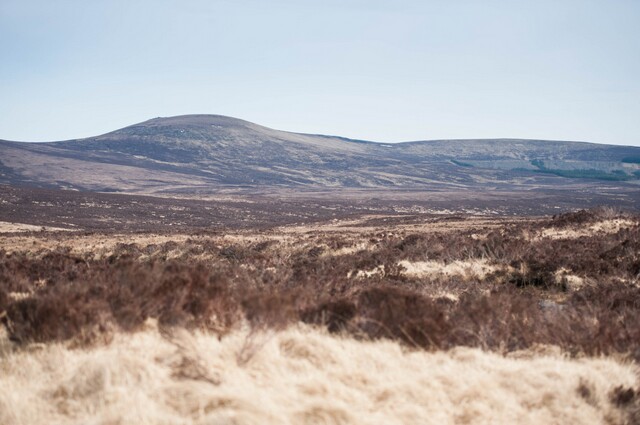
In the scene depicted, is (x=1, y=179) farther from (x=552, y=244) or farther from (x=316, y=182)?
(x=552, y=244)

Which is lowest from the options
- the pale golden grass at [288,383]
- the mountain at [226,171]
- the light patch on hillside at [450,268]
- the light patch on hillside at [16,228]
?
the light patch on hillside at [16,228]

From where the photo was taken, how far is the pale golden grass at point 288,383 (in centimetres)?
420

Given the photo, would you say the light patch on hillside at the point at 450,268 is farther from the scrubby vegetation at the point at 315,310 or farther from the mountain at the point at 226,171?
the mountain at the point at 226,171

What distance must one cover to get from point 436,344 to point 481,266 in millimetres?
8425

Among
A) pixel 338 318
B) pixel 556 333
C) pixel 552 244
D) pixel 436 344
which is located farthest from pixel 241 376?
pixel 552 244

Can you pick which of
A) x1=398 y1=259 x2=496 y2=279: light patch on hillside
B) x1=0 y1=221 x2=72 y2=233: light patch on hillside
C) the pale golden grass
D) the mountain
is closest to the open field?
the pale golden grass

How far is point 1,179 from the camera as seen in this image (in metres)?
109

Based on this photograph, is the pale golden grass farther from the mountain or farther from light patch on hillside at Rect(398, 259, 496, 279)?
the mountain

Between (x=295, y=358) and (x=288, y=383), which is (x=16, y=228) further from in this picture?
(x=288, y=383)

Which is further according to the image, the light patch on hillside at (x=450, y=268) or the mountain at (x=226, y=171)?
the mountain at (x=226, y=171)

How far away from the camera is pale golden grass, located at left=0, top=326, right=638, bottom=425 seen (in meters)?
4.20

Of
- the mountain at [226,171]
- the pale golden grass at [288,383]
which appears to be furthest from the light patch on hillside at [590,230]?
the mountain at [226,171]

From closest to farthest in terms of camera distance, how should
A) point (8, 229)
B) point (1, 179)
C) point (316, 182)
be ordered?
point (8, 229) < point (1, 179) < point (316, 182)

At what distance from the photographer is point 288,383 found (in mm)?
4719
